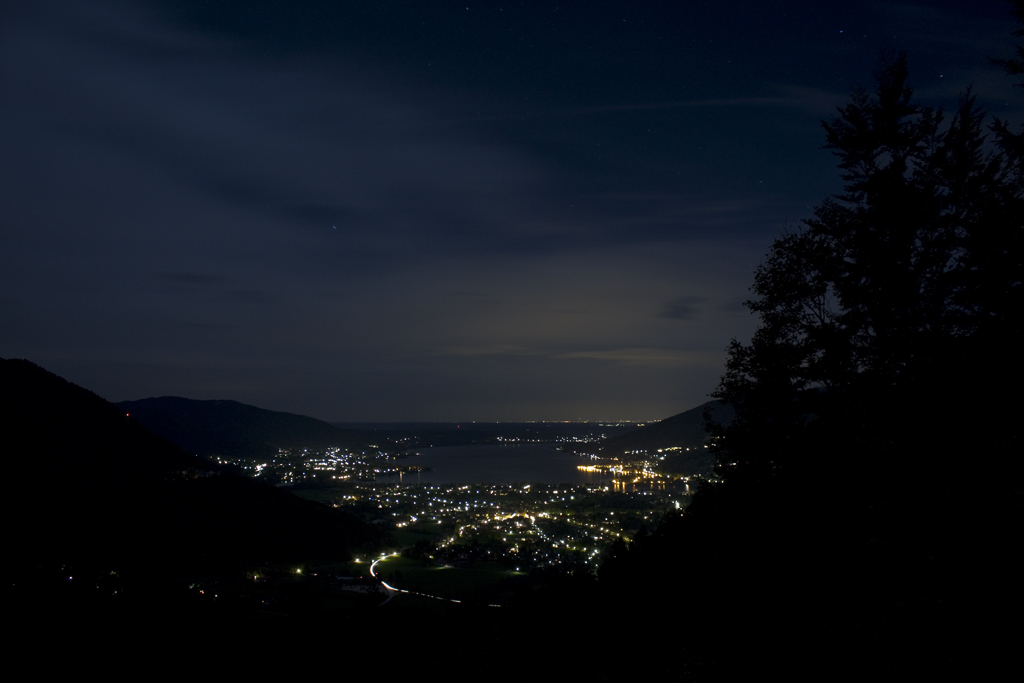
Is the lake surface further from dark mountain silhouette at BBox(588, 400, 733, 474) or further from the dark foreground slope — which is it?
the dark foreground slope

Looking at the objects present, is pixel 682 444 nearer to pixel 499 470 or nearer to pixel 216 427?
pixel 499 470

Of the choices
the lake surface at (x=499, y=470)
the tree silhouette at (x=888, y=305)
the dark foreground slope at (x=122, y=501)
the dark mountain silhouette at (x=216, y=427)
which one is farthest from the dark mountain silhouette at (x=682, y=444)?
the dark mountain silhouette at (x=216, y=427)

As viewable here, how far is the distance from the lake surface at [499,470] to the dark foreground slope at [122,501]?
6924cm

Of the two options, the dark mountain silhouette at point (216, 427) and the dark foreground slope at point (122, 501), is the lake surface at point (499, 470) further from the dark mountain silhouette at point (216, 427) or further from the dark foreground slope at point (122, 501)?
the dark foreground slope at point (122, 501)

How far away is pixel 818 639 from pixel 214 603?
3175 cm

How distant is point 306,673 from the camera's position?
68.1ft

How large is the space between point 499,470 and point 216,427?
84.2 m

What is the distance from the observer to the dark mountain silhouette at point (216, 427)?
128750mm

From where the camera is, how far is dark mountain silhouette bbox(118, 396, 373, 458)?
422 ft

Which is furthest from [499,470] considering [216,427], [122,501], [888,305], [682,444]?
[888,305]

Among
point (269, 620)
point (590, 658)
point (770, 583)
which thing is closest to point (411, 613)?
point (269, 620)

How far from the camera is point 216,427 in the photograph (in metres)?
160

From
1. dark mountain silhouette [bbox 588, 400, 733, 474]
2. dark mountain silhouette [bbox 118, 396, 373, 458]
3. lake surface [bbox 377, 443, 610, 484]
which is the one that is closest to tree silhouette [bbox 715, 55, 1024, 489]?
dark mountain silhouette [bbox 588, 400, 733, 474]

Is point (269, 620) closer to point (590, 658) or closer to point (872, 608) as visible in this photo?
point (590, 658)
